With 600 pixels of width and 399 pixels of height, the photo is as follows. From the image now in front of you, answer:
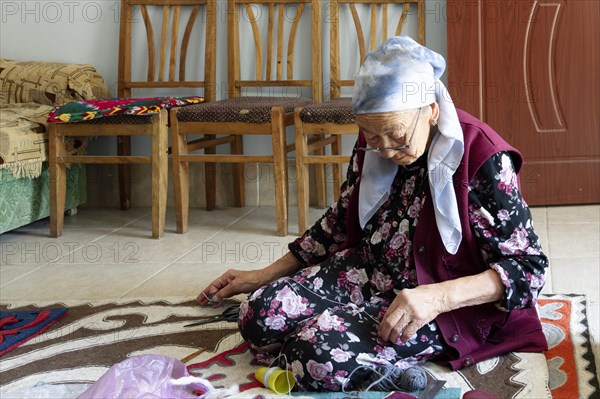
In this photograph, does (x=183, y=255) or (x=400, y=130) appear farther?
(x=183, y=255)

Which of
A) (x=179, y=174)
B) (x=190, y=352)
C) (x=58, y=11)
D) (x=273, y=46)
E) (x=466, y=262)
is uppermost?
(x=58, y=11)

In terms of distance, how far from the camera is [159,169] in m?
3.52

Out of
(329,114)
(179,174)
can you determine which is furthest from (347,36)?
(179,174)

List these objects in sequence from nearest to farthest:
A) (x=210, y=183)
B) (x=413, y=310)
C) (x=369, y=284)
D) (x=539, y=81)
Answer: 1. (x=413, y=310)
2. (x=369, y=284)
3. (x=539, y=81)
4. (x=210, y=183)

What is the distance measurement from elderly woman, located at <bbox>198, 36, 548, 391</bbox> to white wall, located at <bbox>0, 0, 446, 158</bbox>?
85.6 inches

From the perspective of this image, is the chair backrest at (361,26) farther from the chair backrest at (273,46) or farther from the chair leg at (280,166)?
the chair leg at (280,166)

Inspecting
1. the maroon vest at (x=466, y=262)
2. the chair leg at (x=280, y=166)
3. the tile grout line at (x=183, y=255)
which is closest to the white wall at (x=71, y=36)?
the tile grout line at (x=183, y=255)

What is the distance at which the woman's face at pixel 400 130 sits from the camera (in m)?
1.71

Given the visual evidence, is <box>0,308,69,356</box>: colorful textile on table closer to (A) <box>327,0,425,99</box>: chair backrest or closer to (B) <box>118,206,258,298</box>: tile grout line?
(B) <box>118,206,258,298</box>: tile grout line

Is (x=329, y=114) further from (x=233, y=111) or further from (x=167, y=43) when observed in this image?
(x=167, y=43)

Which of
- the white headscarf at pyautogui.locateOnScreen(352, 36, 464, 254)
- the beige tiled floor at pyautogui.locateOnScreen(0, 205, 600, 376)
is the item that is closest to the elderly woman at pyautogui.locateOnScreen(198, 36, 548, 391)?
the white headscarf at pyautogui.locateOnScreen(352, 36, 464, 254)

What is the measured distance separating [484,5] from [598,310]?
1790 mm

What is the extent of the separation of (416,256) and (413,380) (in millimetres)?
261

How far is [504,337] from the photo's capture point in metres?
1.96
